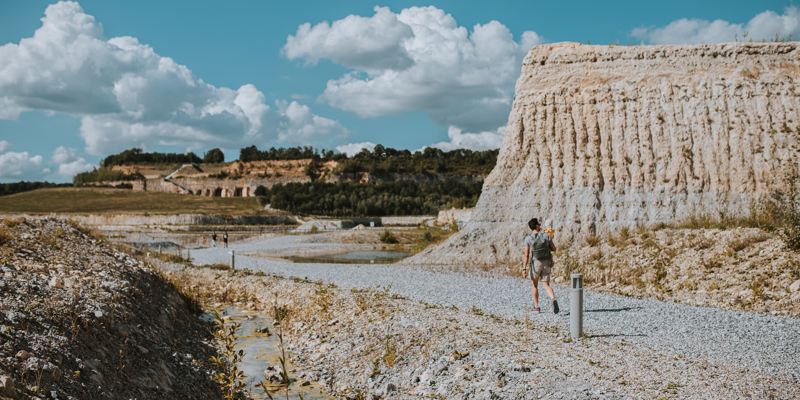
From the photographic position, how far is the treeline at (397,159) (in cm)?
12250

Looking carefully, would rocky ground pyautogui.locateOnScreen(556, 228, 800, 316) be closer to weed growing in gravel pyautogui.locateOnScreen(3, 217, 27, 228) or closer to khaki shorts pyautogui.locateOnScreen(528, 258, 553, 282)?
khaki shorts pyautogui.locateOnScreen(528, 258, 553, 282)

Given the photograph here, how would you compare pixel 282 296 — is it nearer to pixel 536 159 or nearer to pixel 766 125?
pixel 536 159

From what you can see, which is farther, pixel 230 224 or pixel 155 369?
pixel 230 224

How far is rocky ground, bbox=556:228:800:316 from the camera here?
11.0m

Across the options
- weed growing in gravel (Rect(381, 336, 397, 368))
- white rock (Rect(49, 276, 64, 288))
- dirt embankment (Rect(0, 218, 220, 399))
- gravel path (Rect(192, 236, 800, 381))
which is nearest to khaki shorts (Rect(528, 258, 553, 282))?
gravel path (Rect(192, 236, 800, 381))

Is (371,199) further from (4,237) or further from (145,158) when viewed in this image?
(145,158)

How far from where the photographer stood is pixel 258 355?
952 cm

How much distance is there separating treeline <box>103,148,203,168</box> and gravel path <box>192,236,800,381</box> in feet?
553

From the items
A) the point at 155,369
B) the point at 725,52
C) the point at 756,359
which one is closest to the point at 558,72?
the point at 725,52

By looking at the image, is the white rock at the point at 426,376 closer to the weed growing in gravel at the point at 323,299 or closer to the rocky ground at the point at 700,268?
the weed growing in gravel at the point at 323,299

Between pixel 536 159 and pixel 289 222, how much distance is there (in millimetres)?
61413

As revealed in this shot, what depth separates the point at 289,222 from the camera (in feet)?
255

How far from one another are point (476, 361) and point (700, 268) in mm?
9040

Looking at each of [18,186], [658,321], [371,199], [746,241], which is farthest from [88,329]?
[18,186]
